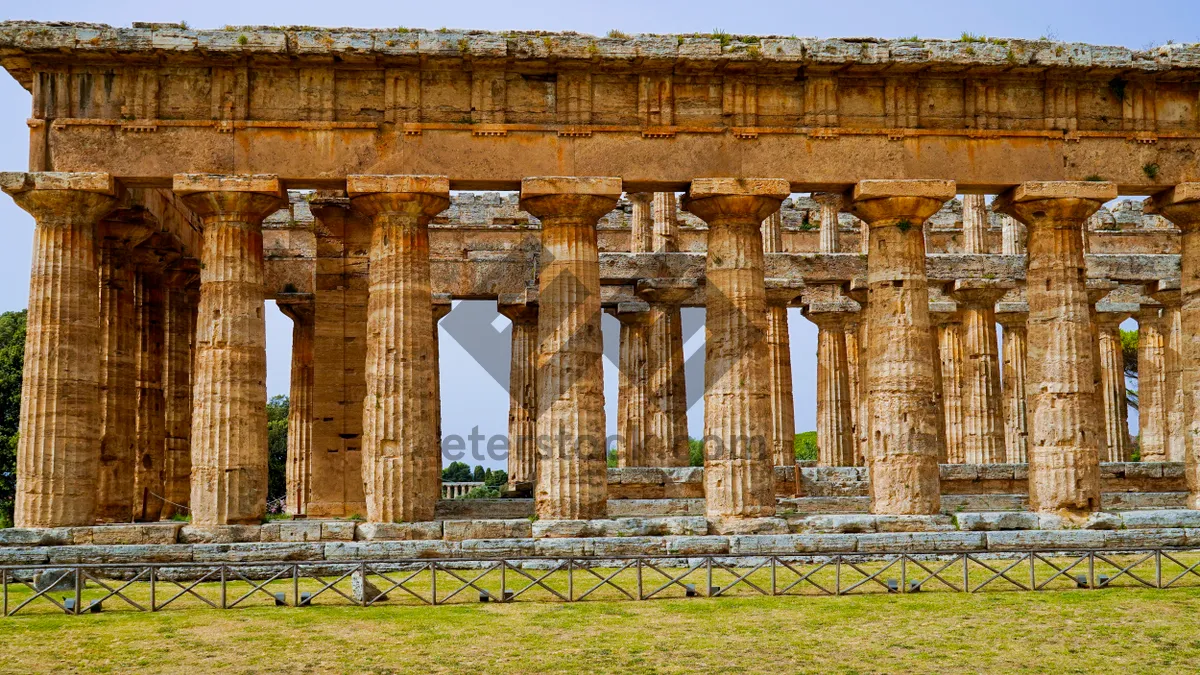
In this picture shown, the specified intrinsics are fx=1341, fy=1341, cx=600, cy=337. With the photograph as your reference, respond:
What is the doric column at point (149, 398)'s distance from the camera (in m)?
29.8

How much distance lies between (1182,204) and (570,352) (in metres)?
12.2

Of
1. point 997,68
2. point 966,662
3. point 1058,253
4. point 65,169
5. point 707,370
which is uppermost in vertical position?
point 997,68

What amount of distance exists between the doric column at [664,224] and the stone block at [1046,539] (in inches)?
471

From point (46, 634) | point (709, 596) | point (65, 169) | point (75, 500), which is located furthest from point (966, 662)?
point (65, 169)

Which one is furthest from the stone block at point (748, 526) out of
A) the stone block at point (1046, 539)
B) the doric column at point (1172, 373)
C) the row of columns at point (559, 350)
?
the doric column at point (1172, 373)

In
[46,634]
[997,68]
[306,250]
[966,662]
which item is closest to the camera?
[966,662]

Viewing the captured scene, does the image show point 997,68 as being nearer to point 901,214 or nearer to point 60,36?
point 901,214

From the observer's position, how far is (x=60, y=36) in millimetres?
23766

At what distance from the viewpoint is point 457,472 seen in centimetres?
7431

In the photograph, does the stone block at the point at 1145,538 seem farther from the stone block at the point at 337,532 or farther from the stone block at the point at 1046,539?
the stone block at the point at 337,532

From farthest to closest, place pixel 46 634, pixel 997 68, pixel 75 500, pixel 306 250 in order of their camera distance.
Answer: pixel 306 250 < pixel 997 68 < pixel 75 500 < pixel 46 634

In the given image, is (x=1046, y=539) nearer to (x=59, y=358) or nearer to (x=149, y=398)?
(x=59, y=358)

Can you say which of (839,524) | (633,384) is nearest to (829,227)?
(633,384)

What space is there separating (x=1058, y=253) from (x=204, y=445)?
1634 cm
